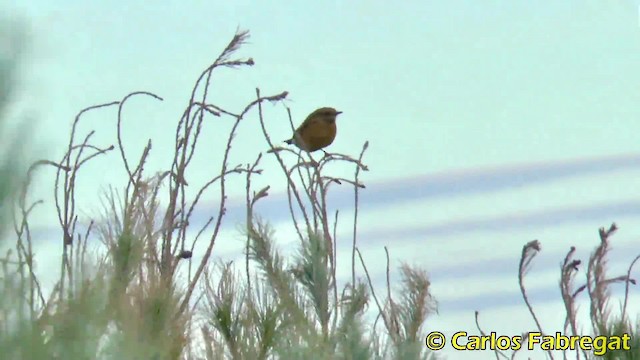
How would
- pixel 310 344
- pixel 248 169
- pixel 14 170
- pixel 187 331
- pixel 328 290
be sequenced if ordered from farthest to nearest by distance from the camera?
pixel 248 169
pixel 328 290
pixel 187 331
pixel 310 344
pixel 14 170

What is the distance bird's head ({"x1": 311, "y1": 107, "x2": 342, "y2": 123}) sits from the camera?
6.12 meters

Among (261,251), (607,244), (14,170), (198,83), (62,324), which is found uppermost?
(198,83)

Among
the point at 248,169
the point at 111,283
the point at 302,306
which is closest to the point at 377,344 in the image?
the point at 302,306

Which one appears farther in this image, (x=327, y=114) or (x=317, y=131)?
(x=327, y=114)

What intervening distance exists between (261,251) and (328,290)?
29 centimetres

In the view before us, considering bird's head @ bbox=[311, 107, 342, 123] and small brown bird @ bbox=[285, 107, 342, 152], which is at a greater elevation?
bird's head @ bbox=[311, 107, 342, 123]

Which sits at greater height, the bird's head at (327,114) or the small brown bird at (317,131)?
the bird's head at (327,114)

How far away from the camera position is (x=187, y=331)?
86.2 inches

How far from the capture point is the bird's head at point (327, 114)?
20.1 ft

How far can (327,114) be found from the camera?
20.6 ft

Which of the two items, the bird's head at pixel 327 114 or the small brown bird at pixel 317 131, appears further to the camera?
the bird's head at pixel 327 114

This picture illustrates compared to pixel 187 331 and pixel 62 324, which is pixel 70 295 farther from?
pixel 187 331

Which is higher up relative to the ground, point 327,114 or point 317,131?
point 327,114

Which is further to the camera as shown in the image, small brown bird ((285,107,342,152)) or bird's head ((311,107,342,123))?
bird's head ((311,107,342,123))
